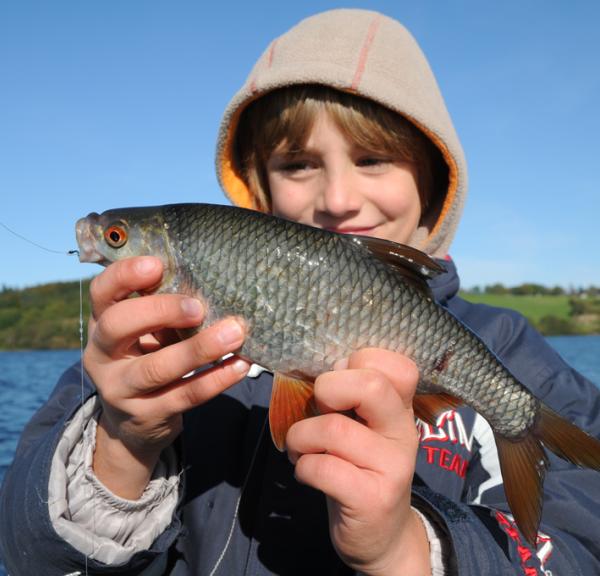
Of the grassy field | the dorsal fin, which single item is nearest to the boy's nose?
the dorsal fin

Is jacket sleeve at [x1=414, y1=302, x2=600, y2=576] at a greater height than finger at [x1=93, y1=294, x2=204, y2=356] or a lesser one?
lesser

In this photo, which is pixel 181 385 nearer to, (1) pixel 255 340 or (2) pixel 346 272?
(1) pixel 255 340

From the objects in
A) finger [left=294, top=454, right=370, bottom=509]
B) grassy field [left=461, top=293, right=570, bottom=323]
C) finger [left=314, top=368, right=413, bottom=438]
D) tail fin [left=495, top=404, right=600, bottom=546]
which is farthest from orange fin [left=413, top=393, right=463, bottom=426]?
grassy field [left=461, top=293, right=570, bottom=323]

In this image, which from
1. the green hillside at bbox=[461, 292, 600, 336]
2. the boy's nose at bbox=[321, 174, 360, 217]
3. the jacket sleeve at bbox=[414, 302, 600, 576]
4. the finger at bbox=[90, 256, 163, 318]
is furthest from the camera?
the green hillside at bbox=[461, 292, 600, 336]

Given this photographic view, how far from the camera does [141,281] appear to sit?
1.87 m

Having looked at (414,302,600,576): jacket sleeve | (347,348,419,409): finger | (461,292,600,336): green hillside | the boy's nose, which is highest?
the boy's nose

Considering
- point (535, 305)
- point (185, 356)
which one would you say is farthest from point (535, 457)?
point (535, 305)

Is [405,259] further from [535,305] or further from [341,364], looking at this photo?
[535,305]

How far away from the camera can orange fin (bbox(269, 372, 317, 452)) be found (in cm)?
193

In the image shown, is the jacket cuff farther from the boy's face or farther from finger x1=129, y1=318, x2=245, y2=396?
the boy's face

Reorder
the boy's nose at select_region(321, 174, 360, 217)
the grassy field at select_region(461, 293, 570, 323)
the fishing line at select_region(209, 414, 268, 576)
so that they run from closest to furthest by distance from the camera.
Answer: the fishing line at select_region(209, 414, 268, 576) → the boy's nose at select_region(321, 174, 360, 217) → the grassy field at select_region(461, 293, 570, 323)

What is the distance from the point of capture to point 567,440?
1.97 meters

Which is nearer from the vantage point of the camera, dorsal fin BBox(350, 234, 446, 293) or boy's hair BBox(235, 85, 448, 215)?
dorsal fin BBox(350, 234, 446, 293)

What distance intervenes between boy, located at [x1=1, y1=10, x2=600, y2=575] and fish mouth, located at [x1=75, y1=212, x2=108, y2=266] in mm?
229
